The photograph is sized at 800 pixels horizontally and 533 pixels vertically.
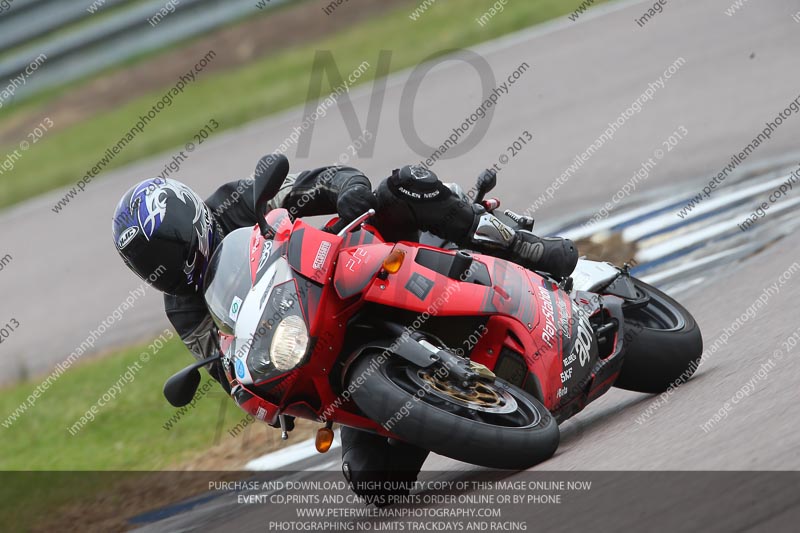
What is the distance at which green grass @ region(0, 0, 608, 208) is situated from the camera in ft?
46.9

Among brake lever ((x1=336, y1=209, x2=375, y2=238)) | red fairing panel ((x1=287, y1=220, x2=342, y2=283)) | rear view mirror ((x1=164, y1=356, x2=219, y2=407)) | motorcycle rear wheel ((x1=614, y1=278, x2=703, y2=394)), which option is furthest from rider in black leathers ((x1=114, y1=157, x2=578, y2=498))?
rear view mirror ((x1=164, y1=356, x2=219, y2=407))

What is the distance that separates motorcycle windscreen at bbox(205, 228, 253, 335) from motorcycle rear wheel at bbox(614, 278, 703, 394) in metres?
1.86

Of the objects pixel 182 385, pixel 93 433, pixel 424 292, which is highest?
pixel 424 292

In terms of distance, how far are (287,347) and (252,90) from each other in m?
11.5

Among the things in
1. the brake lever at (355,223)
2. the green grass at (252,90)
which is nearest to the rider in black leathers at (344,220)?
the brake lever at (355,223)

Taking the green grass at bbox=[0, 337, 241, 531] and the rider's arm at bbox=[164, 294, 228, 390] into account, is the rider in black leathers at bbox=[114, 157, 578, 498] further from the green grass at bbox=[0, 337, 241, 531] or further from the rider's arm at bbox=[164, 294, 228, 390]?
the green grass at bbox=[0, 337, 241, 531]

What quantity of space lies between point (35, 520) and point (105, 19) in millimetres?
11244

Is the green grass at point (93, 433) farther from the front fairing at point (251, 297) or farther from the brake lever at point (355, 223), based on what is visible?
the brake lever at point (355, 223)

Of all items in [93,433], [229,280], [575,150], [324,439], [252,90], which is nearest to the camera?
[324,439]

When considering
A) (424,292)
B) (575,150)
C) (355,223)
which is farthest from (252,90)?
(424,292)

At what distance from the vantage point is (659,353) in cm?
546

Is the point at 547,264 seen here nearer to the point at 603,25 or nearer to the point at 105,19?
the point at 603,25

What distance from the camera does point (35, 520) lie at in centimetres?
685

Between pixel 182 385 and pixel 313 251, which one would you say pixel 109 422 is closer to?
pixel 182 385
